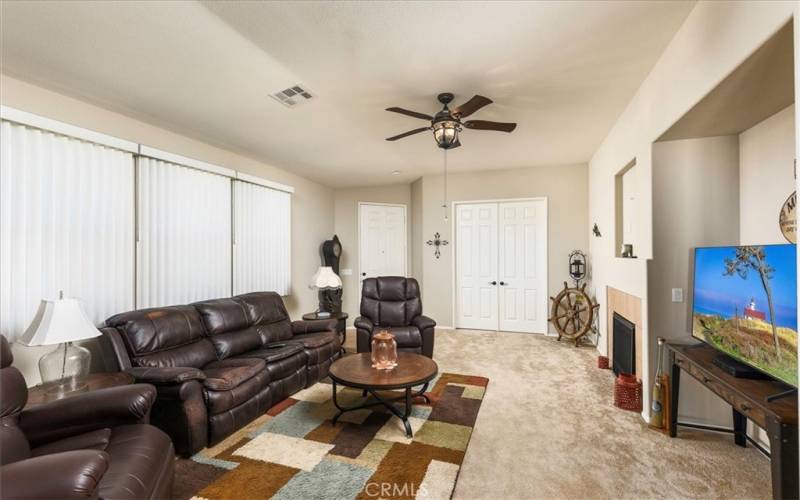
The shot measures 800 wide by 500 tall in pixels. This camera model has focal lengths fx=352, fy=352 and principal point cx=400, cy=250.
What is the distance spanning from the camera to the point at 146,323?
277 cm

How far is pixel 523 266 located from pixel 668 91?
364cm

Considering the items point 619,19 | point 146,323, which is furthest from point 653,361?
point 146,323

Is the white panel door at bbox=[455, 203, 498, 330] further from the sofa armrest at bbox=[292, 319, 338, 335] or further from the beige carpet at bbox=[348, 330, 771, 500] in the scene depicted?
the sofa armrest at bbox=[292, 319, 338, 335]

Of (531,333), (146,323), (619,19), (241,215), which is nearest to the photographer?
(619,19)

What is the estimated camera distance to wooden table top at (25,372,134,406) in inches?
79.2

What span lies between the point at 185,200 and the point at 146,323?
1.50 meters

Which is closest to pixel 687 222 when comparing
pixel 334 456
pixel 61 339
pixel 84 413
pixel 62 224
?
pixel 334 456

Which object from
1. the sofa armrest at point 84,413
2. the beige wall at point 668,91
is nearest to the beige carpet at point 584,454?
the beige wall at point 668,91

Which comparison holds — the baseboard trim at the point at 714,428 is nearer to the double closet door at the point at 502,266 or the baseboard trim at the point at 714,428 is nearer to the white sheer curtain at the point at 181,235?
the double closet door at the point at 502,266

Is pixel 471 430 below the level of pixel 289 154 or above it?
below

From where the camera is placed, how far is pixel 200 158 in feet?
13.0

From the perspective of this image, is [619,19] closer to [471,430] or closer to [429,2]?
[429,2]

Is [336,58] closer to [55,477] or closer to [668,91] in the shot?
[668,91]

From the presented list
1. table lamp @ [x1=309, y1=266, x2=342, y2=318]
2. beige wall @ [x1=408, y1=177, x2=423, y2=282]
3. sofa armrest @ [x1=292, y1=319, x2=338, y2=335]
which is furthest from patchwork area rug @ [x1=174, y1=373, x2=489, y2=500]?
beige wall @ [x1=408, y1=177, x2=423, y2=282]
